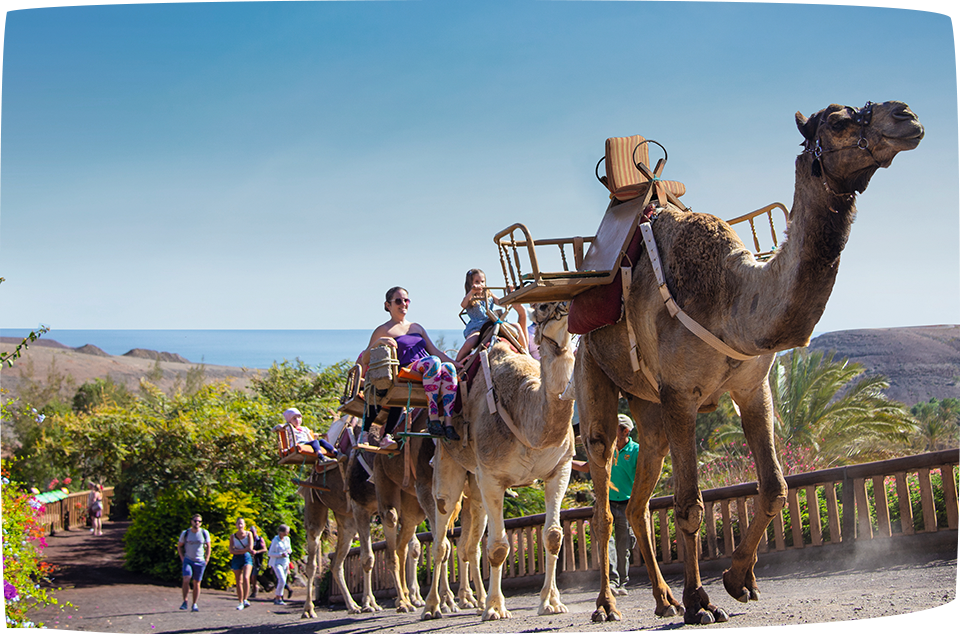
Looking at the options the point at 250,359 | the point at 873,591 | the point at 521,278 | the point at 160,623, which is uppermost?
the point at 250,359

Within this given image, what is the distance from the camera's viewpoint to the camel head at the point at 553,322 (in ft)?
22.4

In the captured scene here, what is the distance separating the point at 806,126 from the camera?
4363 mm

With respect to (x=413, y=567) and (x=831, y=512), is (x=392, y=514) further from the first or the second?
(x=831, y=512)

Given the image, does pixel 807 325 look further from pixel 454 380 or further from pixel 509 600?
pixel 509 600

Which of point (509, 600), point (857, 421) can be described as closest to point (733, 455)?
point (857, 421)

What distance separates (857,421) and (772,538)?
6.67 m

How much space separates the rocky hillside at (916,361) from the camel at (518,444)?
10293 millimetres

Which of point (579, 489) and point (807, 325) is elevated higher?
point (807, 325)

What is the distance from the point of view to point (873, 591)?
5762 millimetres

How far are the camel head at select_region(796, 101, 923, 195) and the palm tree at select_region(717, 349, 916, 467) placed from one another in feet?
33.9

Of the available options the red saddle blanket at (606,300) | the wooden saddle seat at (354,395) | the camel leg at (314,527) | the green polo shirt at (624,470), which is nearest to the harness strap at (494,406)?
the wooden saddle seat at (354,395)

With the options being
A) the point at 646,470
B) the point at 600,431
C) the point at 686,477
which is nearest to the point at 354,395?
the point at 600,431

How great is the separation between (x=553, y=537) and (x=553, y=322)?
1968 millimetres

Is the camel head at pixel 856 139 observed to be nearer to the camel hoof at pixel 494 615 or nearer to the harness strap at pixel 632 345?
the harness strap at pixel 632 345
